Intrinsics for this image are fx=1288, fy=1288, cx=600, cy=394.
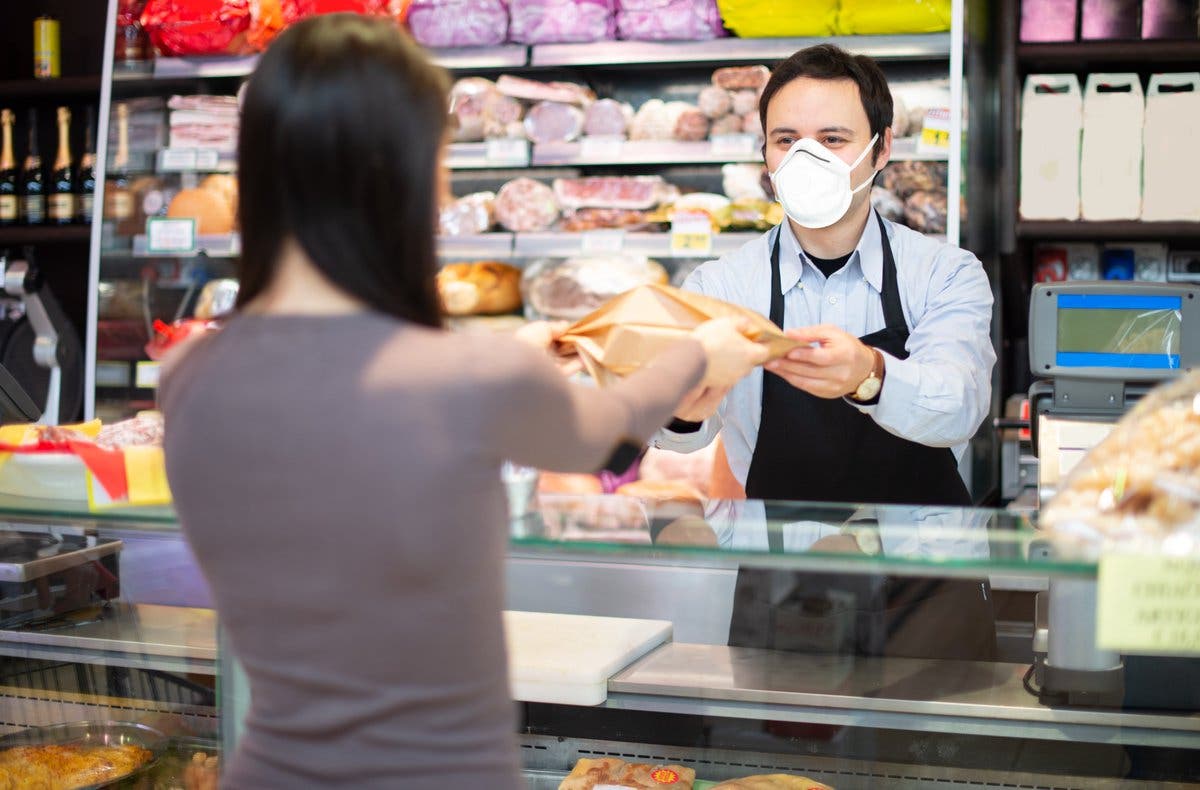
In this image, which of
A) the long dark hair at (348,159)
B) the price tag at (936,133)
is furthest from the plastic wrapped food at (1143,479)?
the price tag at (936,133)

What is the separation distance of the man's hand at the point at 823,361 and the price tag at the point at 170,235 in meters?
3.05

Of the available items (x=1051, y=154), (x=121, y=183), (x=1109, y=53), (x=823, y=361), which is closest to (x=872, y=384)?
(x=823, y=361)

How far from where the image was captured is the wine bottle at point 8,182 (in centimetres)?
486

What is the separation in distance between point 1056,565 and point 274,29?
380 cm

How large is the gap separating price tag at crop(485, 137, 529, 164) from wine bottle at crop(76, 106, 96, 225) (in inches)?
65.9

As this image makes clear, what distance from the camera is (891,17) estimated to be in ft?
12.3

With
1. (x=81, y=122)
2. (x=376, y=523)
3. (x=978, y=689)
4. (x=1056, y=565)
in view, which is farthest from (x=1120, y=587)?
(x=81, y=122)

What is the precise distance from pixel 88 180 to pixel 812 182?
138 inches

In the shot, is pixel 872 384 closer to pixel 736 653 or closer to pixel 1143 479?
pixel 736 653

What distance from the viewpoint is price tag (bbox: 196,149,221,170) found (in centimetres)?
441

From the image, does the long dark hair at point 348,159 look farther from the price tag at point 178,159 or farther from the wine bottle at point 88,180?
the wine bottle at point 88,180

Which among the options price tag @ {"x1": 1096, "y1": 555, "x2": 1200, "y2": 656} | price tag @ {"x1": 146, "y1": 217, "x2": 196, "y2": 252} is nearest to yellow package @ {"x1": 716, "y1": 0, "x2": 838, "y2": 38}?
price tag @ {"x1": 146, "y1": 217, "x2": 196, "y2": 252}

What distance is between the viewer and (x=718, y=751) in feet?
Result: 5.48

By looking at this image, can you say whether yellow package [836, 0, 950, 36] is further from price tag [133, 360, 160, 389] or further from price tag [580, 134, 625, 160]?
price tag [133, 360, 160, 389]
